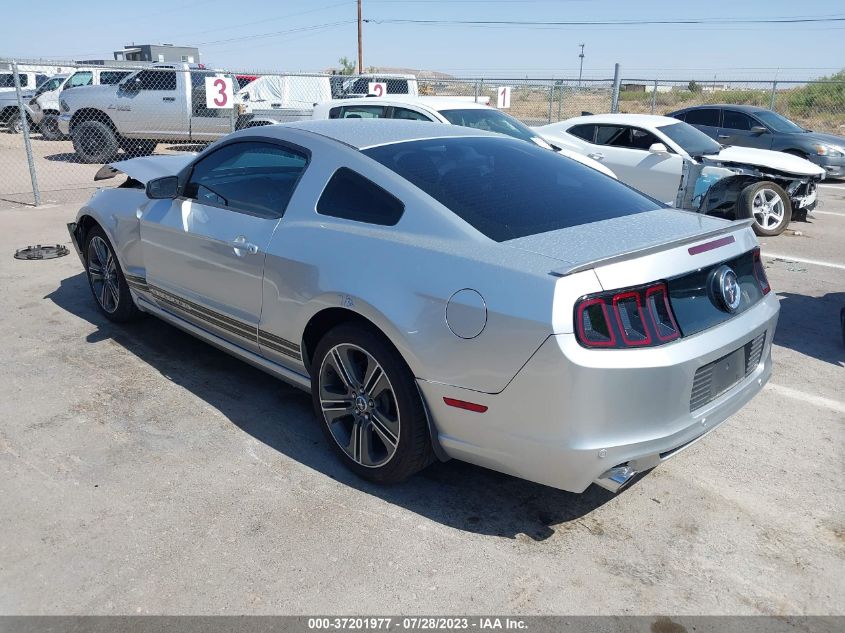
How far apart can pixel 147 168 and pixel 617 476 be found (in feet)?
13.4

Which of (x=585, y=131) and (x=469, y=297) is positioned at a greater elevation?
(x=585, y=131)

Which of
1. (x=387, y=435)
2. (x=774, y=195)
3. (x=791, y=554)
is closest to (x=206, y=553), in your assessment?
(x=387, y=435)

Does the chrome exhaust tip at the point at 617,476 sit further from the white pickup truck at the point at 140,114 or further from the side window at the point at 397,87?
the side window at the point at 397,87

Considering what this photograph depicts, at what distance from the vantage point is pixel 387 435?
3.28 m

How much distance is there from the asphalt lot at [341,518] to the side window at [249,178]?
1182 mm

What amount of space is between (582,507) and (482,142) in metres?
1.98

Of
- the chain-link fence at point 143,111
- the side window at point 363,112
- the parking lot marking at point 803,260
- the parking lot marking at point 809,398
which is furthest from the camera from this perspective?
the chain-link fence at point 143,111

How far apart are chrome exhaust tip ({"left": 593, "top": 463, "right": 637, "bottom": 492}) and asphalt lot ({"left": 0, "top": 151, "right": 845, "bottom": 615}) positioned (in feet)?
1.26

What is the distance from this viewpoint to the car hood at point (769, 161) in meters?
9.19

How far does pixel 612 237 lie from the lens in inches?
118

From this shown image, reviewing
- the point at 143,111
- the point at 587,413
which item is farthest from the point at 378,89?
the point at 587,413

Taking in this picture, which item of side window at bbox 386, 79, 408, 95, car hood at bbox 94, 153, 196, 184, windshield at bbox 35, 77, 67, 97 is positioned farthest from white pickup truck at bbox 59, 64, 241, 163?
car hood at bbox 94, 153, 196, 184

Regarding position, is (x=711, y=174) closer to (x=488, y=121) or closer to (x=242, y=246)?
(x=488, y=121)

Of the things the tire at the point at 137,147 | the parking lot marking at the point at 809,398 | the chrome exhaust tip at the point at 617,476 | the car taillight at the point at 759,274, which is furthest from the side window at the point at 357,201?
the tire at the point at 137,147
